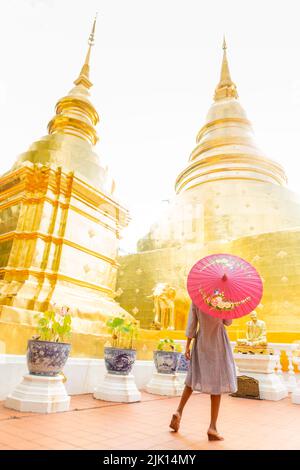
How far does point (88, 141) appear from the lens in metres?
12.0

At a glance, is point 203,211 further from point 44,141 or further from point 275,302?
point 44,141

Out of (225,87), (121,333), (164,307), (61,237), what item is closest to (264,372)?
(121,333)

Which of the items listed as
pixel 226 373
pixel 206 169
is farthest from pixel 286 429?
pixel 206 169

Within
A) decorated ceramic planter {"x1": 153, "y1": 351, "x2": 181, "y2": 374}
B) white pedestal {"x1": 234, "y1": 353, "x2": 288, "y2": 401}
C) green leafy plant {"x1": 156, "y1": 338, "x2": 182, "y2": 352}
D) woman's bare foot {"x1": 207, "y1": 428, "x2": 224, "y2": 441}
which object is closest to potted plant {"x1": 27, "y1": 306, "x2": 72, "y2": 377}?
woman's bare foot {"x1": 207, "y1": 428, "x2": 224, "y2": 441}

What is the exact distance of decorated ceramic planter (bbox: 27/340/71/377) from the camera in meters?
3.73

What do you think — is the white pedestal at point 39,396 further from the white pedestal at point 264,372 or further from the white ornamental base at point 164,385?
the white pedestal at point 264,372

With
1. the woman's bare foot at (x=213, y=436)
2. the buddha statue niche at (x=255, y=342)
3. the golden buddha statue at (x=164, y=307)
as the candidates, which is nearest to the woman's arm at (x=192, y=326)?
the woman's bare foot at (x=213, y=436)

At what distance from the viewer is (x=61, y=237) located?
8914 millimetres

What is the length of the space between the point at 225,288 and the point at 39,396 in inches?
89.3

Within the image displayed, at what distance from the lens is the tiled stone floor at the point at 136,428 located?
8.41 feet

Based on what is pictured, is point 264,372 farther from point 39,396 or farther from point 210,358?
point 39,396

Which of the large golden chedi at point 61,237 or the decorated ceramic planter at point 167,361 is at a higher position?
the large golden chedi at point 61,237

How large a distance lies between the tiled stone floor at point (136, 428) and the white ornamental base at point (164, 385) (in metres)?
0.89
